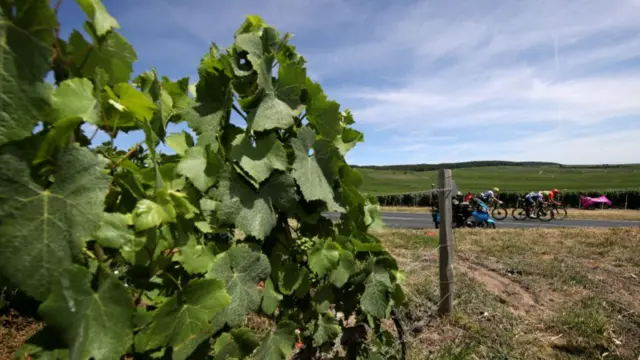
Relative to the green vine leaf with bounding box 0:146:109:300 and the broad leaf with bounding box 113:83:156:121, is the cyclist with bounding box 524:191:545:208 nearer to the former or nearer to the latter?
the broad leaf with bounding box 113:83:156:121

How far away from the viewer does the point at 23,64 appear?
564mm

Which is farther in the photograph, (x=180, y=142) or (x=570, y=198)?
(x=570, y=198)

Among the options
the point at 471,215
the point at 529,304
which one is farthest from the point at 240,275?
the point at 471,215

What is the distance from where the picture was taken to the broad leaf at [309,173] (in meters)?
1.48

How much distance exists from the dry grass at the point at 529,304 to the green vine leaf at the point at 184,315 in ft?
9.04

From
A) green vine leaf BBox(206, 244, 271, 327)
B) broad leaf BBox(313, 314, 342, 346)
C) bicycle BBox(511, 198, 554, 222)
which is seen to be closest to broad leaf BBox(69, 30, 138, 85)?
green vine leaf BBox(206, 244, 271, 327)

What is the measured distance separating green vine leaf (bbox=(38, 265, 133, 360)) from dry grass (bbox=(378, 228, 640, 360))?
3.02 m

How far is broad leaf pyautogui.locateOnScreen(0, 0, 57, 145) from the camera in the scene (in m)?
0.55

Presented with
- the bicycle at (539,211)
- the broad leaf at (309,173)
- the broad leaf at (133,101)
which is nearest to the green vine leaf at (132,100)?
the broad leaf at (133,101)

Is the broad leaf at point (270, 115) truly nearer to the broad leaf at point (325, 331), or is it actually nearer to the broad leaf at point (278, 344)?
the broad leaf at point (278, 344)

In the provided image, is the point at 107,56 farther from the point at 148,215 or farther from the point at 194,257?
the point at 194,257

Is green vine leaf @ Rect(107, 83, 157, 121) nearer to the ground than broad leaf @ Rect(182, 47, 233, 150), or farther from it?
nearer to the ground

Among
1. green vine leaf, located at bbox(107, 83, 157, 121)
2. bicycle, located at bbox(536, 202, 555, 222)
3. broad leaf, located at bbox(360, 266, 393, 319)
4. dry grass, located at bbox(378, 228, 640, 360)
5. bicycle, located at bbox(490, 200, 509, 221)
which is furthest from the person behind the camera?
bicycle, located at bbox(536, 202, 555, 222)

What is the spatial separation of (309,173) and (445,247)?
3.15 m
